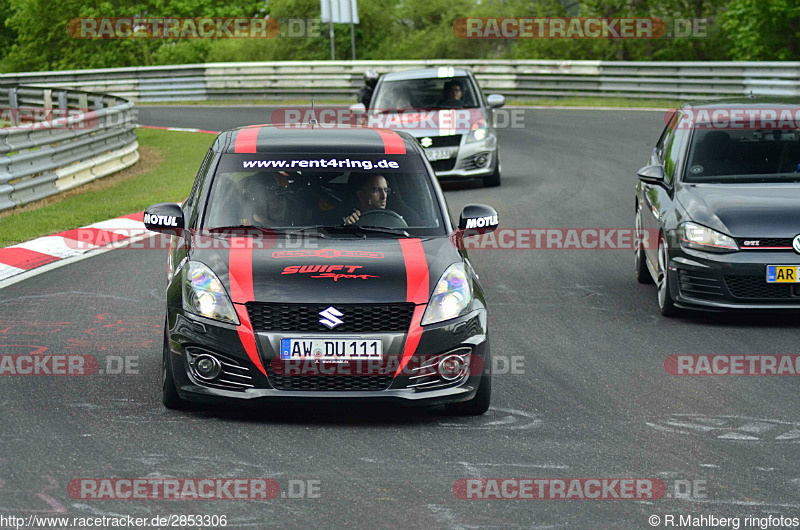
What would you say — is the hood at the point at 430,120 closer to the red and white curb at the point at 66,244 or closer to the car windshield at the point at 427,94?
the car windshield at the point at 427,94

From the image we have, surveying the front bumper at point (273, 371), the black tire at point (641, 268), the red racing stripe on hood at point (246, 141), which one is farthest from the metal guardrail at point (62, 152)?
the front bumper at point (273, 371)

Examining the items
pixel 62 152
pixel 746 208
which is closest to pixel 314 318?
pixel 746 208

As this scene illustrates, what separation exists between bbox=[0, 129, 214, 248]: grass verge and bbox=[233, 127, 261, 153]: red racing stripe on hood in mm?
5408

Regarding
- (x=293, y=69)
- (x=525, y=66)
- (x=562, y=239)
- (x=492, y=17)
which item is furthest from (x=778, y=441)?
(x=492, y=17)

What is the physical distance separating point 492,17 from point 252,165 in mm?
47125

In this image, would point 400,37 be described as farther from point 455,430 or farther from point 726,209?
point 455,430

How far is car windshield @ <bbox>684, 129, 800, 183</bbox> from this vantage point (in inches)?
395

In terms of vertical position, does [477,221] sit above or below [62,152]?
above

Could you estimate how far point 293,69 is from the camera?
36.3 metres

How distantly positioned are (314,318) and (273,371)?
34cm

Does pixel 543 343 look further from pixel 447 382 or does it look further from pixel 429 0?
pixel 429 0

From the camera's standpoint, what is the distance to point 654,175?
33.2 feet

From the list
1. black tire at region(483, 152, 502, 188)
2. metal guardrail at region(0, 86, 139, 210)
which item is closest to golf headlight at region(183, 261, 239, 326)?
metal guardrail at region(0, 86, 139, 210)

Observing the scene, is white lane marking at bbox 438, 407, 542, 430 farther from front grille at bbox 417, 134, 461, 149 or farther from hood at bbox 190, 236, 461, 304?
front grille at bbox 417, 134, 461, 149
